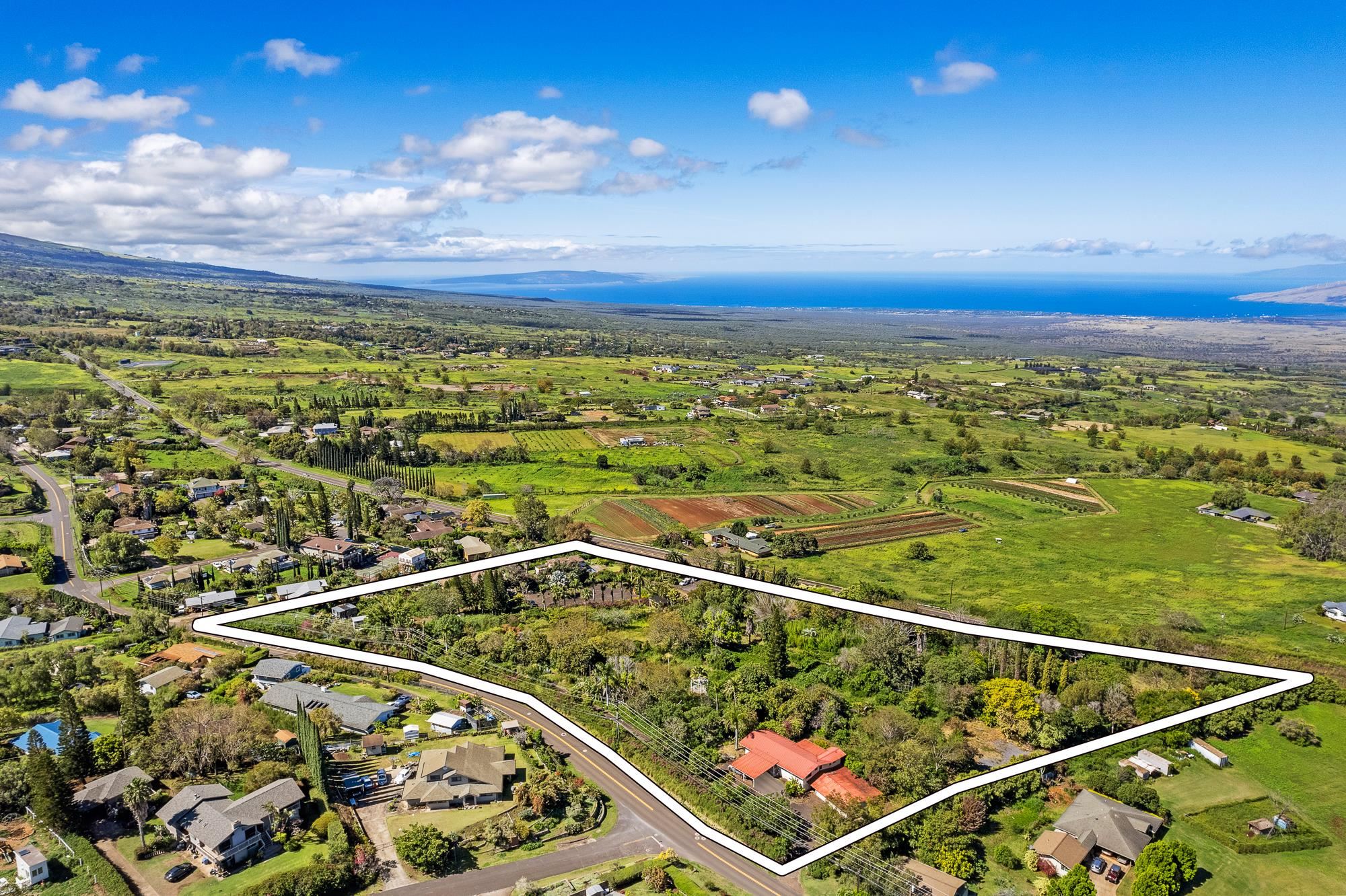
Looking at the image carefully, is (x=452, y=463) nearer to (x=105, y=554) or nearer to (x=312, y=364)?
(x=105, y=554)

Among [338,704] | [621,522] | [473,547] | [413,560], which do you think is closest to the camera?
[338,704]

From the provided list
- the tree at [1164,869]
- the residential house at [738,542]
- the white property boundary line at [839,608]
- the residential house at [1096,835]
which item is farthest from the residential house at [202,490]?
the tree at [1164,869]

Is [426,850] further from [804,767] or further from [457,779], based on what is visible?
[804,767]

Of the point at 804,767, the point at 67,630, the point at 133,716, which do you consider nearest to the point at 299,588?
the point at 67,630

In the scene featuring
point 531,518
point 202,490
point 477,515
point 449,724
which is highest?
point 202,490

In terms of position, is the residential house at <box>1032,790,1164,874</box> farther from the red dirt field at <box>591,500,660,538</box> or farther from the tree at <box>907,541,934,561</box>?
the red dirt field at <box>591,500,660,538</box>

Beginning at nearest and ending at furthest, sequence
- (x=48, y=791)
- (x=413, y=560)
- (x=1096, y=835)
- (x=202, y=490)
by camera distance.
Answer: (x=48, y=791), (x=1096, y=835), (x=413, y=560), (x=202, y=490)

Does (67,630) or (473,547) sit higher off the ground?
(473,547)

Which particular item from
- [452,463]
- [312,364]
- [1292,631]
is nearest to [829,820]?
[1292,631]

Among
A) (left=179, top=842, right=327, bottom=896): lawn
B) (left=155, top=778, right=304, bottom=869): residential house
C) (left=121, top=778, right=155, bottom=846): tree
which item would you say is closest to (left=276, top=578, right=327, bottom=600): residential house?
(left=121, top=778, right=155, bottom=846): tree
